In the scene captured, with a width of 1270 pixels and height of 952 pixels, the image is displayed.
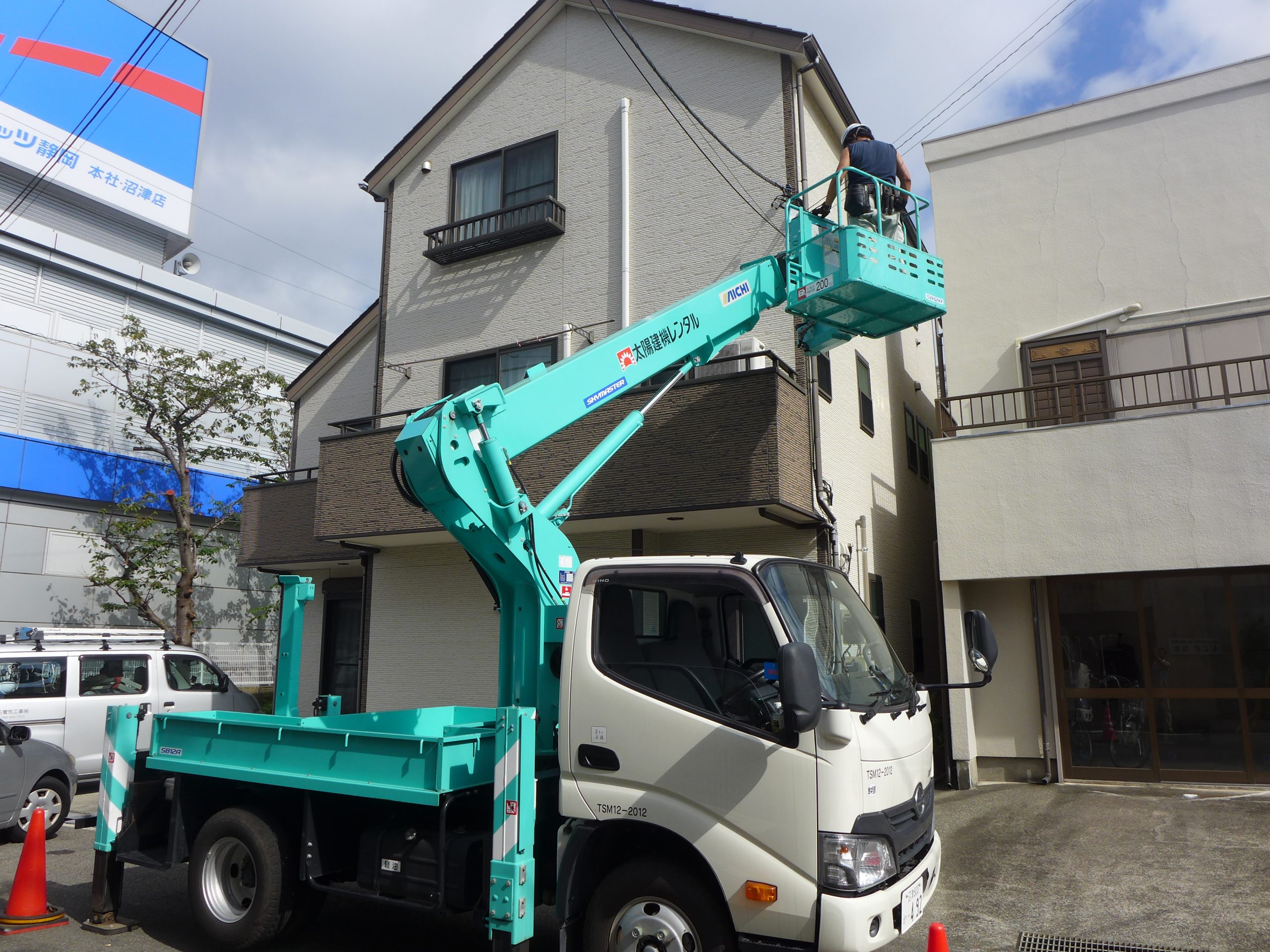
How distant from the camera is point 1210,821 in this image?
896cm

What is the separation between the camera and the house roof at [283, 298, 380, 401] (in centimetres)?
1627

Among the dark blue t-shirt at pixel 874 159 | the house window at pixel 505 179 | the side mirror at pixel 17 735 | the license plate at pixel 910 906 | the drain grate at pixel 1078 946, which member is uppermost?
the house window at pixel 505 179

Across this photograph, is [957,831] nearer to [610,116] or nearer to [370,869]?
[370,869]

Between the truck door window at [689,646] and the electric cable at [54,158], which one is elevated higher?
the electric cable at [54,158]

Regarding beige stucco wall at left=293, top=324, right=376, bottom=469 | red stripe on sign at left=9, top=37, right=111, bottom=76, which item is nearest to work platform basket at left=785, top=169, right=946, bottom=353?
beige stucco wall at left=293, top=324, right=376, bottom=469

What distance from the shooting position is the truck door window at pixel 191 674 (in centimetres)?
1223

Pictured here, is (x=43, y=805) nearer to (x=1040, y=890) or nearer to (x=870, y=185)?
(x=1040, y=890)

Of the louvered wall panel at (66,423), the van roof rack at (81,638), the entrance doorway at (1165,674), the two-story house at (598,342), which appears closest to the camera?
the entrance doorway at (1165,674)

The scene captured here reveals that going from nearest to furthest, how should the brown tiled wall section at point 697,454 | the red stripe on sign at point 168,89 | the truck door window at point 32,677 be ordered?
the brown tiled wall section at point 697,454
the truck door window at point 32,677
the red stripe on sign at point 168,89

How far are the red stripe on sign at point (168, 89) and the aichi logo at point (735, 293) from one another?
1093 inches

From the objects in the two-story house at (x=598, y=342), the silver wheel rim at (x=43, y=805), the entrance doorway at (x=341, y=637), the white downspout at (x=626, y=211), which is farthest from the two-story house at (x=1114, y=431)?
the silver wheel rim at (x=43, y=805)

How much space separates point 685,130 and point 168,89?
83.9 feet

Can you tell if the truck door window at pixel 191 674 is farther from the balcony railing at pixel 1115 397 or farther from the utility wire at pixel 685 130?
the balcony railing at pixel 1115 397

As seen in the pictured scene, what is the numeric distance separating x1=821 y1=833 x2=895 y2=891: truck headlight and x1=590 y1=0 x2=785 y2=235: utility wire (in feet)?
27.9
